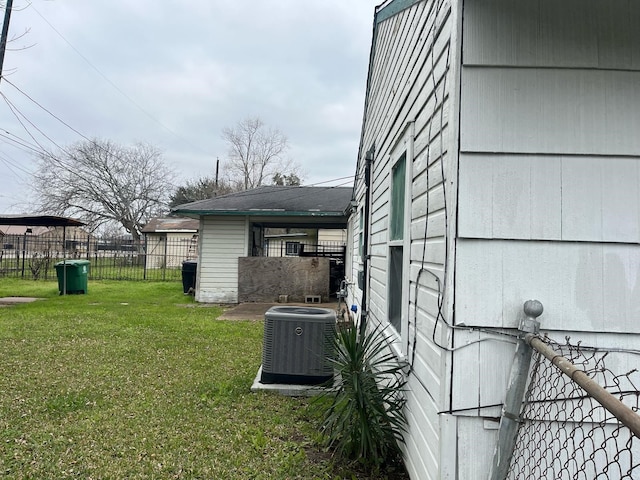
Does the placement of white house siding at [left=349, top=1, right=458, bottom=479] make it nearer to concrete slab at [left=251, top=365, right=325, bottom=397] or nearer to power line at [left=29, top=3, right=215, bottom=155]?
concrete slab at [left=251, top=365, right=325, bottom=397]

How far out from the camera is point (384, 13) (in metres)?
3.97

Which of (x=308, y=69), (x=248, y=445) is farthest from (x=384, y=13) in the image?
(x=308, y=69)

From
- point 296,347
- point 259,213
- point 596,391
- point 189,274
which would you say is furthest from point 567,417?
point 189,274

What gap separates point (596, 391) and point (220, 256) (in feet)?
33.2

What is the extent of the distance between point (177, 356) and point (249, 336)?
143cm

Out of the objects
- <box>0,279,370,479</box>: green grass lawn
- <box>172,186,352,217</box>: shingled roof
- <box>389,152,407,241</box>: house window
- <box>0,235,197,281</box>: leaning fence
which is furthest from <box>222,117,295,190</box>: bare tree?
<box>389,152,407,241</box>: house window

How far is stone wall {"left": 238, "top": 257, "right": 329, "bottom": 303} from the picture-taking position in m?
10.5

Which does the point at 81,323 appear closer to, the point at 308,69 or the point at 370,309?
the point at 370,309

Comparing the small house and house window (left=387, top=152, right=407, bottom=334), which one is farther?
the small house

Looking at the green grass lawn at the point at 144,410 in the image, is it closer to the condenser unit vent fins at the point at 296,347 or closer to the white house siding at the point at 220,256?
the condenser unit vent fins at the point at 296,347

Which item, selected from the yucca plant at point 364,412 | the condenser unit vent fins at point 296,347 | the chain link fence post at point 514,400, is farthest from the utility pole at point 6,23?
the chain link fence post at point 514,400

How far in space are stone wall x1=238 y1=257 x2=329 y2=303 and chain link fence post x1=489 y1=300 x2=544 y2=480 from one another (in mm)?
8923

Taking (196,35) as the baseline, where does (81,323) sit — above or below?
below

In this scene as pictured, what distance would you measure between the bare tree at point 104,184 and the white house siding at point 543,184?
33.5m
